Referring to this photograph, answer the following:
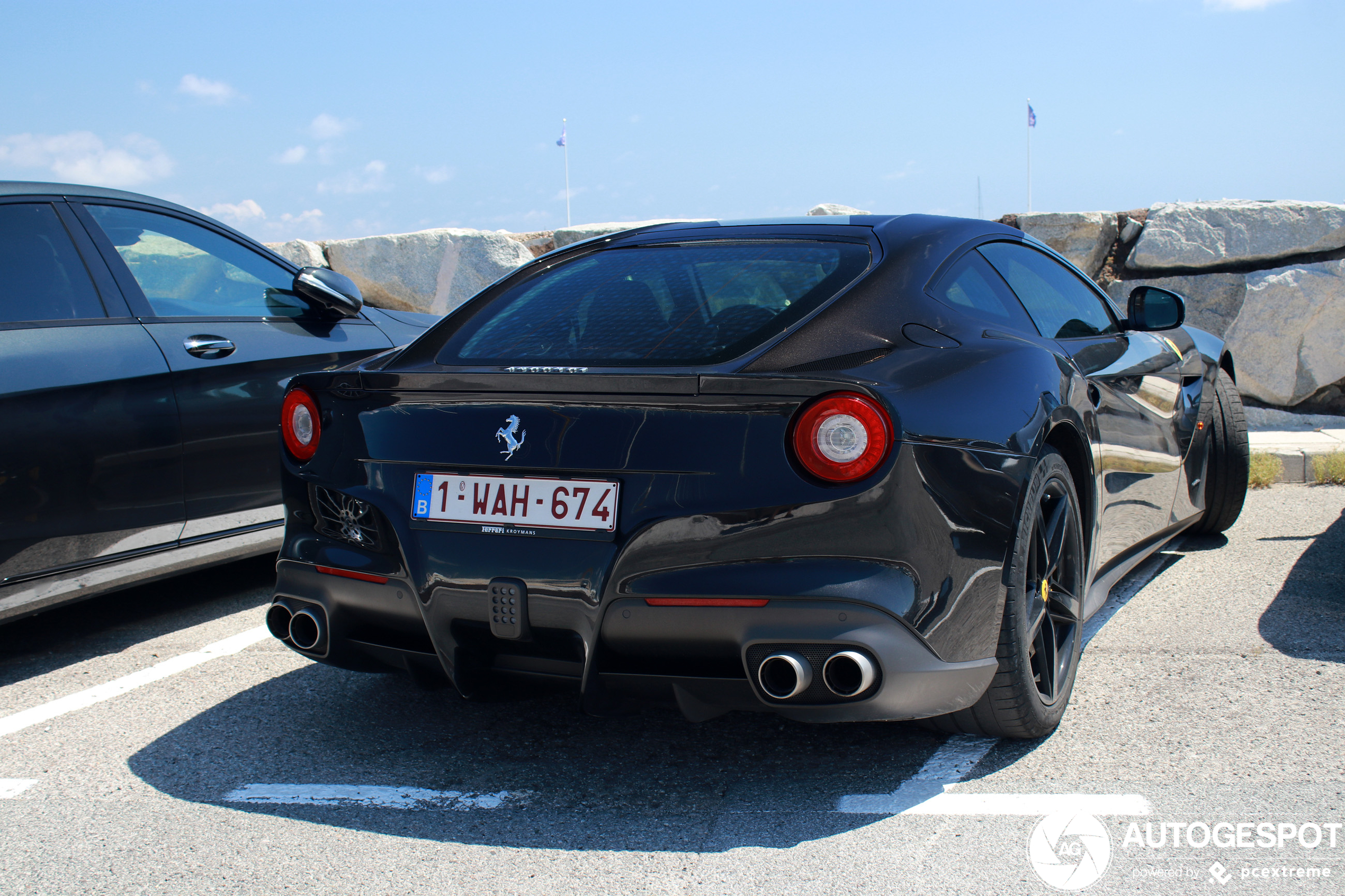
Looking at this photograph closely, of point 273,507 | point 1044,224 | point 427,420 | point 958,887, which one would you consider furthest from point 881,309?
point 1044,224

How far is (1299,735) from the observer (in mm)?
2596

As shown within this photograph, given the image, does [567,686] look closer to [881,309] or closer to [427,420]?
[427,420]

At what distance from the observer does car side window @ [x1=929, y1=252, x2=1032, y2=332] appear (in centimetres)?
266

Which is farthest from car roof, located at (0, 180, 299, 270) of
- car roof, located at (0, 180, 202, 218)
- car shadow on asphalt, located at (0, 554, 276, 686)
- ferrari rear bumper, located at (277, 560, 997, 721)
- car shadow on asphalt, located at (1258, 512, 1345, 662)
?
car shadow on asphalt, located at (1258, 512, 1345, 662)

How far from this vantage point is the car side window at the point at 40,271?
3.43 meters

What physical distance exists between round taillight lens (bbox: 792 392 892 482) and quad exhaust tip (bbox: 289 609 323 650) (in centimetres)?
126

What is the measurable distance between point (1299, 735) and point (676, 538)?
1.64 metres

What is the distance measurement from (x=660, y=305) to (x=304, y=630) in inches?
45.7

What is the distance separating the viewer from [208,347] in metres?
3.86

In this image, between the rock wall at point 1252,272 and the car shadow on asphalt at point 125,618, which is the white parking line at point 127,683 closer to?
the car shadow on asphalt at point 125,618

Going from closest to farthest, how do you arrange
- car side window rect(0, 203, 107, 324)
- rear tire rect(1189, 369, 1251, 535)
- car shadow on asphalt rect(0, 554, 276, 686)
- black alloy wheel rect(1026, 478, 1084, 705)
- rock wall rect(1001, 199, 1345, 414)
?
black alloy wheel rect(1026, 478, 1084, 705)
car side window rect(0, 203, 107, 324)
car shadow on asphalt rect(0, 554, 276, 686)
rear tire rect(1189, 369, 1251, 535)
rock wall rect(1001, 199, 1345, 414)

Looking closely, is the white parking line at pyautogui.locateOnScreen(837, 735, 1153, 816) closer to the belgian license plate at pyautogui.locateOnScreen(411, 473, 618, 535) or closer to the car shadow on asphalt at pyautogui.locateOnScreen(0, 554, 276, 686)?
the belgian license plate at pyautogui.locateOnScreen(411, 473, 618, 535)

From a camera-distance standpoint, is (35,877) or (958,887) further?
(35,877)

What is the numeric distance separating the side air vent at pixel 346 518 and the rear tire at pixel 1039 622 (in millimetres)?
1373
